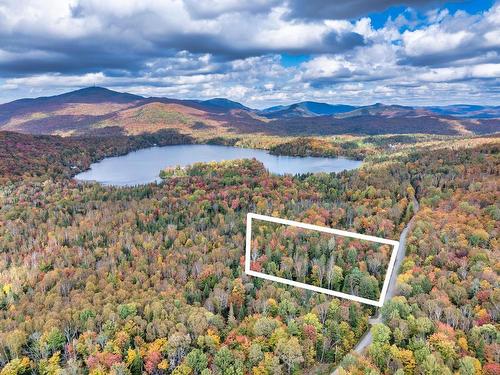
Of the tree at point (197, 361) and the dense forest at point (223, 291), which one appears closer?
the tree at point (197, 361)

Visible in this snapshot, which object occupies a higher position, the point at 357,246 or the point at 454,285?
the point at 357,246

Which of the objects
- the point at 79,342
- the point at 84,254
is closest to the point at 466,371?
the point at 79,342

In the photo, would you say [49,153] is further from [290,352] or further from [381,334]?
[381,334]

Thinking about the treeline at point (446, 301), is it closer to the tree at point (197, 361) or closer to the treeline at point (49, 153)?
the tree at point (197, 361)

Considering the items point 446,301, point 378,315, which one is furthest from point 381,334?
point 446,301

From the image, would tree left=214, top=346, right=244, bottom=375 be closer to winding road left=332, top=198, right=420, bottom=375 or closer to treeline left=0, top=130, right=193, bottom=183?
winding road left=332, top=198, right=420, bottom=375

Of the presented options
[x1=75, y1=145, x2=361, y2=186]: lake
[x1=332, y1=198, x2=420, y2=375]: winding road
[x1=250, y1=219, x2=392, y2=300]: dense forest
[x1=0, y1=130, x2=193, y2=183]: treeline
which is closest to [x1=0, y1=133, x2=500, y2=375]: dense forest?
[x1=332, y1=198, x2=420, y2=375]: winding road

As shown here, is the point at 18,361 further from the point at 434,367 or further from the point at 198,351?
the point at 434,367

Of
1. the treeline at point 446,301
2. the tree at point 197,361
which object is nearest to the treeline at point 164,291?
the tree at point 197,361
